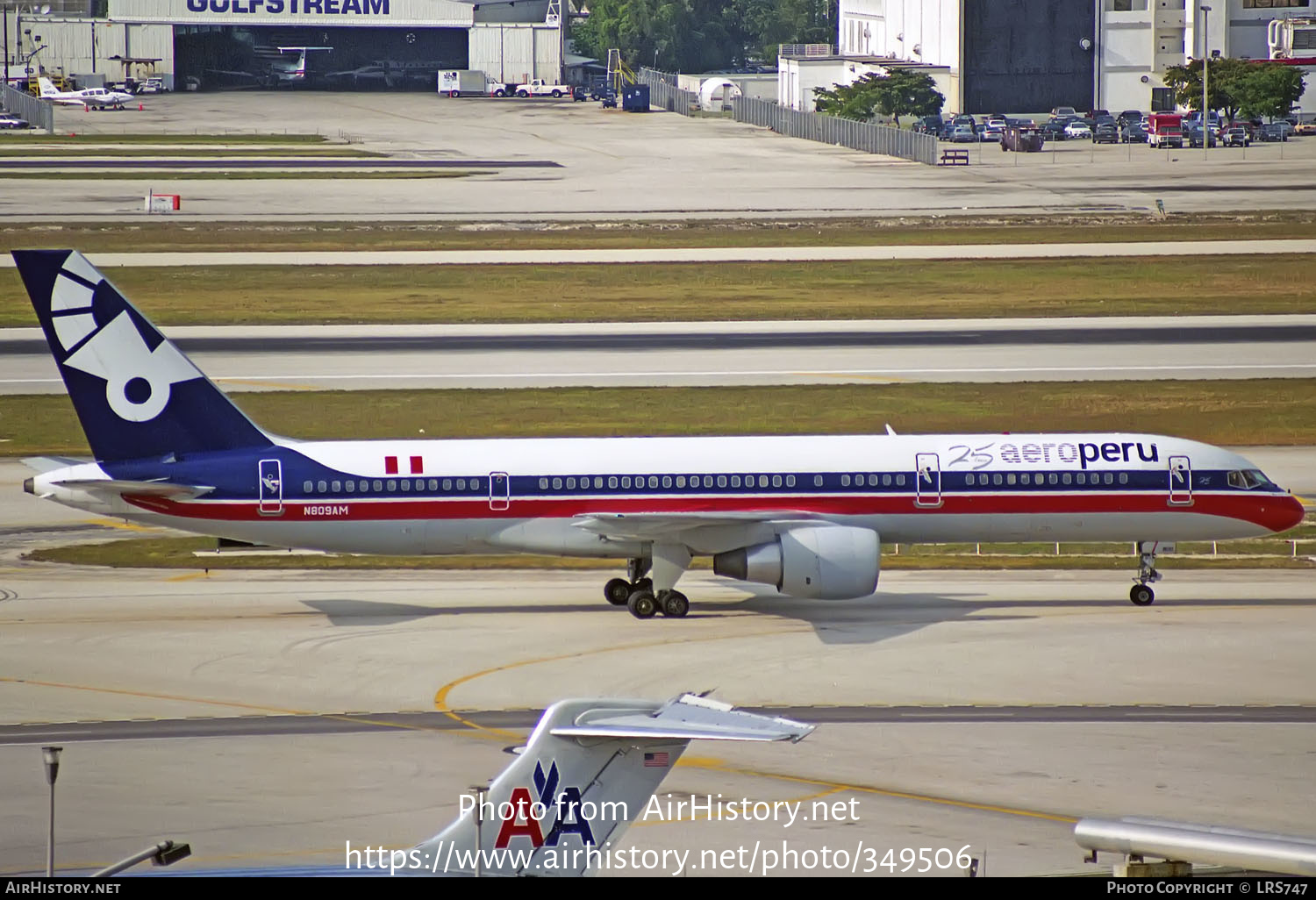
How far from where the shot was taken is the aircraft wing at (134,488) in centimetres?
3994

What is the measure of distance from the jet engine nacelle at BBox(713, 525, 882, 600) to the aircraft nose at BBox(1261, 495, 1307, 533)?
10.7 metres

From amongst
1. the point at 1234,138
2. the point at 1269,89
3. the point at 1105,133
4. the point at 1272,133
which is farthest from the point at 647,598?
the point at 1272,133

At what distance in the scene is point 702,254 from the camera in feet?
353

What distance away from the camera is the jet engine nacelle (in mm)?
40469

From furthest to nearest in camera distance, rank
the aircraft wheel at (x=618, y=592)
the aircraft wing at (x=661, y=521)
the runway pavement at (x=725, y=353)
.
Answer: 1. the runway pavement at (x=725, y=353)
2. the aircraft wheel at (x=618, y=592)
3. the aircraft wing at (x=661, y=521)

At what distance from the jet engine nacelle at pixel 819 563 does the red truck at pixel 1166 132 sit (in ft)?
460

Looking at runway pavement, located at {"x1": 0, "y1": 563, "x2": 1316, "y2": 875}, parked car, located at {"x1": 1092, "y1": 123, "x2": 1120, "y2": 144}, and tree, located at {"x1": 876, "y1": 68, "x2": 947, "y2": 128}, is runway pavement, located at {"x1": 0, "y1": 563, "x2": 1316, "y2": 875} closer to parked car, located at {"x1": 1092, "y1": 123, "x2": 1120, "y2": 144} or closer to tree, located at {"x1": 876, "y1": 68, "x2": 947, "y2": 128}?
parked car, located at {"x1": 1092, "y1": 123, "x2": 1120, "y2": 144}

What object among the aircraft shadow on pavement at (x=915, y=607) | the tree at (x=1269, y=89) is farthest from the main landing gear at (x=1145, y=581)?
the tree at (x=1269, y=89)

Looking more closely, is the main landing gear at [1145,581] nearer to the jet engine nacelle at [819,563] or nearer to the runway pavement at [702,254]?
the jet engine nacelle at [819,563]

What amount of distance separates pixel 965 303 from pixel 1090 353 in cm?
1393

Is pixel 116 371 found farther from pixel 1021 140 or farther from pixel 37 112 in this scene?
pixel 37 112

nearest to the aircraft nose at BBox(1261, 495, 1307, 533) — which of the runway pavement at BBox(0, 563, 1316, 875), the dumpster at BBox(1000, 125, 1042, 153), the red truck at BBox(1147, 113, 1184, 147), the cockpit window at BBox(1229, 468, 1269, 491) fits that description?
the cockpit window at BBox(1229, 468, 1269, 491)

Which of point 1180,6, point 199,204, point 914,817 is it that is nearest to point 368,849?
point 914,817

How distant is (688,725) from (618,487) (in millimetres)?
24283
